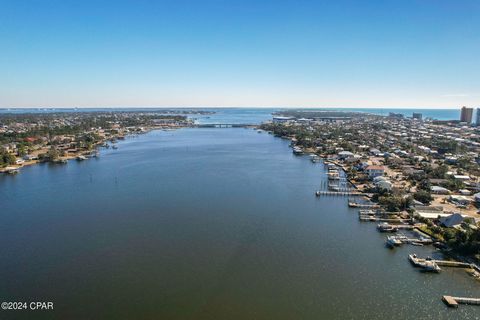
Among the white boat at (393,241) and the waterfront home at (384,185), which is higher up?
the waterfront home at (384,185)

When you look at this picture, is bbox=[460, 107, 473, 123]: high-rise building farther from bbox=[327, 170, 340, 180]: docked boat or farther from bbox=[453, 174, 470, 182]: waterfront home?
bbox=[327, 170, 340, 180]: docked boat

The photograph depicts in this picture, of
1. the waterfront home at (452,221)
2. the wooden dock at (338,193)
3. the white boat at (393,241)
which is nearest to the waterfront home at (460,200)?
the waterfront home at (452,221)

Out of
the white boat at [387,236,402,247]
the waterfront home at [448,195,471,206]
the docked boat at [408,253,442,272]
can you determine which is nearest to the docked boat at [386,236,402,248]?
the white boat at [387,236,402,247]

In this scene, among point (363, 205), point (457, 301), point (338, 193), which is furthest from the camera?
point (338, 193)

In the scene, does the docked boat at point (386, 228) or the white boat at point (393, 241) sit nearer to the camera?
the white boat at point (393, 241)

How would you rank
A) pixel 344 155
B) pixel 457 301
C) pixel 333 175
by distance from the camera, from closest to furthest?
pixel 457 301 < pixel 333 175 < pixel 344 155

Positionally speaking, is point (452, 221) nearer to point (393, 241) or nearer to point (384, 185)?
point (393, 241)

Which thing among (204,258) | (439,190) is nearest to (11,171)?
(204,258)

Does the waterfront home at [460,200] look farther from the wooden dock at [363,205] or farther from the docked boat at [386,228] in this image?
the docked boat at [386,228]

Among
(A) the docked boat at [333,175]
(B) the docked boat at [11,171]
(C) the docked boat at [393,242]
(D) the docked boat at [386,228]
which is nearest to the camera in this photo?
(C) the docked boat at [393,242]
